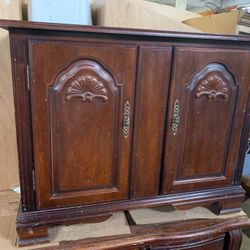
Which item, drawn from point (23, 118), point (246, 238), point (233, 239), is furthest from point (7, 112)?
point (246, 238)

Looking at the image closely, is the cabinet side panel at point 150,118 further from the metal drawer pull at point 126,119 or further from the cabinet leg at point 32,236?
the cabinet leg at point 32,236

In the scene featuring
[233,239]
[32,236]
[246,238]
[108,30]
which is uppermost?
[108,30]

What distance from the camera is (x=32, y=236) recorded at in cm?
97

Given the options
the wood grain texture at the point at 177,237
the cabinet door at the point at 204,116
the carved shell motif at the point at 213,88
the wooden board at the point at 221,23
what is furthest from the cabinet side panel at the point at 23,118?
the wooden board at the point at 221,23

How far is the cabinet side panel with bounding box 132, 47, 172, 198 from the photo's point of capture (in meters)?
0.94

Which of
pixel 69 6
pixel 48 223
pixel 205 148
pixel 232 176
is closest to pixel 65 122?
pixel 48 223

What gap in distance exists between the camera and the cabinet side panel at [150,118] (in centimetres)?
94

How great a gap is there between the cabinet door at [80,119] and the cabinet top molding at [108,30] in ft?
0.15

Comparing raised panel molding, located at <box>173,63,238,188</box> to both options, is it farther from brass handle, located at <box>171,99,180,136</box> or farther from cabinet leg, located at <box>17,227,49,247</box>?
cabinet leg, located at <box>17,227,49,247</box>

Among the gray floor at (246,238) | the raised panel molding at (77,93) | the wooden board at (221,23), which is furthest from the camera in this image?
the gray floor at (246,238)

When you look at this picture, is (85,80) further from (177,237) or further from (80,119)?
(177,237)

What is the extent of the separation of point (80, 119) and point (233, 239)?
863 millimetres

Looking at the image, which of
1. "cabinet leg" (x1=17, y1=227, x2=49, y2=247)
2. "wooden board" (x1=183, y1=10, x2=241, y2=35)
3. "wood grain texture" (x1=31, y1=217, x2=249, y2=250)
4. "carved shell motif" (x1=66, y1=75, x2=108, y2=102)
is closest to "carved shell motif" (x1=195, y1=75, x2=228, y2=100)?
"wooden board" (x1=183, y1=10, x2=241, y2=35)

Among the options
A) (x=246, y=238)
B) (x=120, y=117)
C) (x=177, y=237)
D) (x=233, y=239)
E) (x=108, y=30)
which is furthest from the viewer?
(x=246, y=238)
